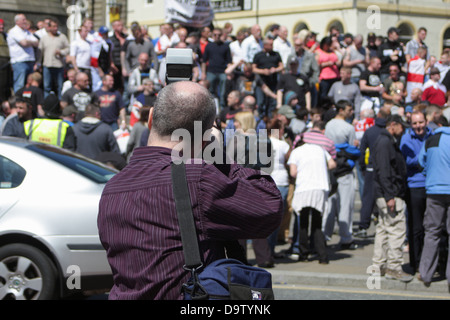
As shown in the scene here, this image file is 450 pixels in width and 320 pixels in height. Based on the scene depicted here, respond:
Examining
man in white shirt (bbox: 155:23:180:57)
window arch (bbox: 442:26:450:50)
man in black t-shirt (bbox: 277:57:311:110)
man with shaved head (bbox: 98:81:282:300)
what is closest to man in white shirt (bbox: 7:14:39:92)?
man in white shirt (bbox: 155:23:180:57)

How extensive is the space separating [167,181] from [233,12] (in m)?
34.7

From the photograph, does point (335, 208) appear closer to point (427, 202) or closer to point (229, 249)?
point (427, 202)

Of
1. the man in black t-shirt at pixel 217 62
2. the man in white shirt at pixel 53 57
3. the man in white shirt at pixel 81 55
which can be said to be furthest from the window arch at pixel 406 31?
the man in white shirt at pixel 53 57

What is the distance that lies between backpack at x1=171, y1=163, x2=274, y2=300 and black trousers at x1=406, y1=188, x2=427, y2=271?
24.2 feet

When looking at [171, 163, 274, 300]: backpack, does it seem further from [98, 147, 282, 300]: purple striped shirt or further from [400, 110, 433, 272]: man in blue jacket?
[400, 110, 433, 272]: man in blue jacket

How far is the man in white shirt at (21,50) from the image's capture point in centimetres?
1752

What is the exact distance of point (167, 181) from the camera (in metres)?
2.92

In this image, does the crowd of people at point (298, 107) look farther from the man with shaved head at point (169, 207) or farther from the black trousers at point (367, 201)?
the man with shaved head at point (169, 207)

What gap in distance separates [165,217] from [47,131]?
7.82 meters

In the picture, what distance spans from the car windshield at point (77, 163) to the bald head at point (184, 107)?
4.55 m

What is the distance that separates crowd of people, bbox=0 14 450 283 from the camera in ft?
32.7

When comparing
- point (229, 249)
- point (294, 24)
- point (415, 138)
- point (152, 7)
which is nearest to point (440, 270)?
point (415, 138)
